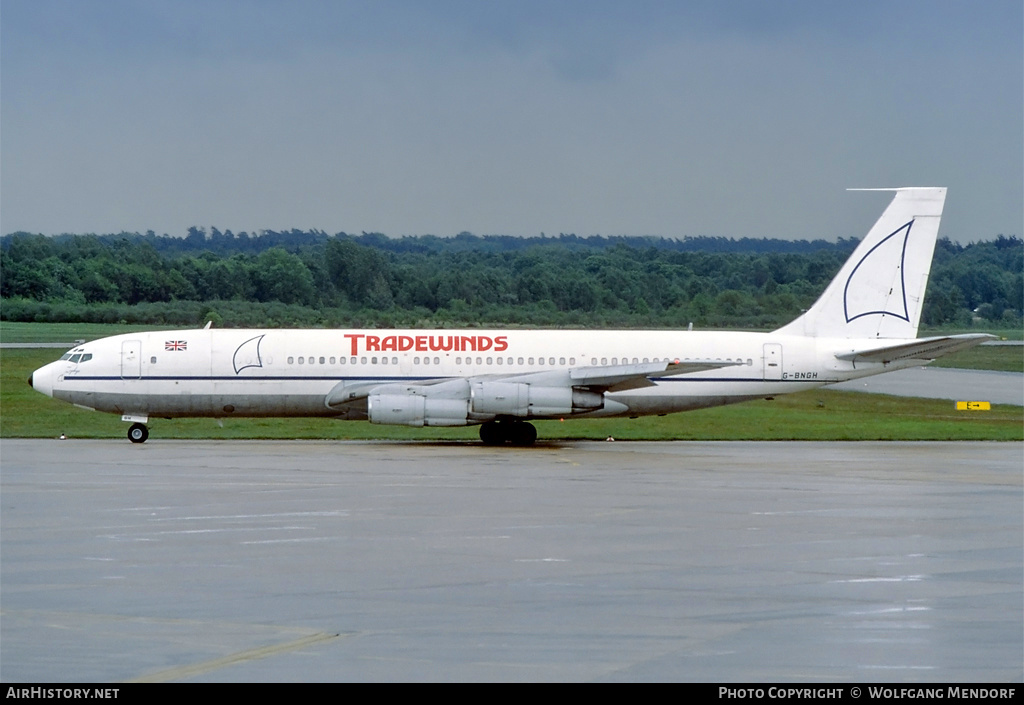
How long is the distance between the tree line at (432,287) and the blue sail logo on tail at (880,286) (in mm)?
36039

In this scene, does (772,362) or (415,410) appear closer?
(415,410)

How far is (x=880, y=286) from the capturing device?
1645 inches

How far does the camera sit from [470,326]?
7788 cm

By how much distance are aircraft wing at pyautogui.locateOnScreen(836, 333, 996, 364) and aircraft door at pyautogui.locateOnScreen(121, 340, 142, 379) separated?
70.5ft

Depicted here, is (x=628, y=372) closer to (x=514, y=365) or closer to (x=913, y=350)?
(x=514, y=365)

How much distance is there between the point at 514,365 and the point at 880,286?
40.1 feet

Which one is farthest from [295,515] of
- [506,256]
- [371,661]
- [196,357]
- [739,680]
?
[506,256]

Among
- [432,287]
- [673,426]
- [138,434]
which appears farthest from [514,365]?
[432,287]

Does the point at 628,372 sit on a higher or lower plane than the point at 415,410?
higher

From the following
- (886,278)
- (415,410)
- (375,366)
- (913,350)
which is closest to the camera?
(415,410)

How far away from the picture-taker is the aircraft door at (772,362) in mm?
40562

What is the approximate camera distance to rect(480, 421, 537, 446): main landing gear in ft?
130

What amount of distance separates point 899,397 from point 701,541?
1649 inches
